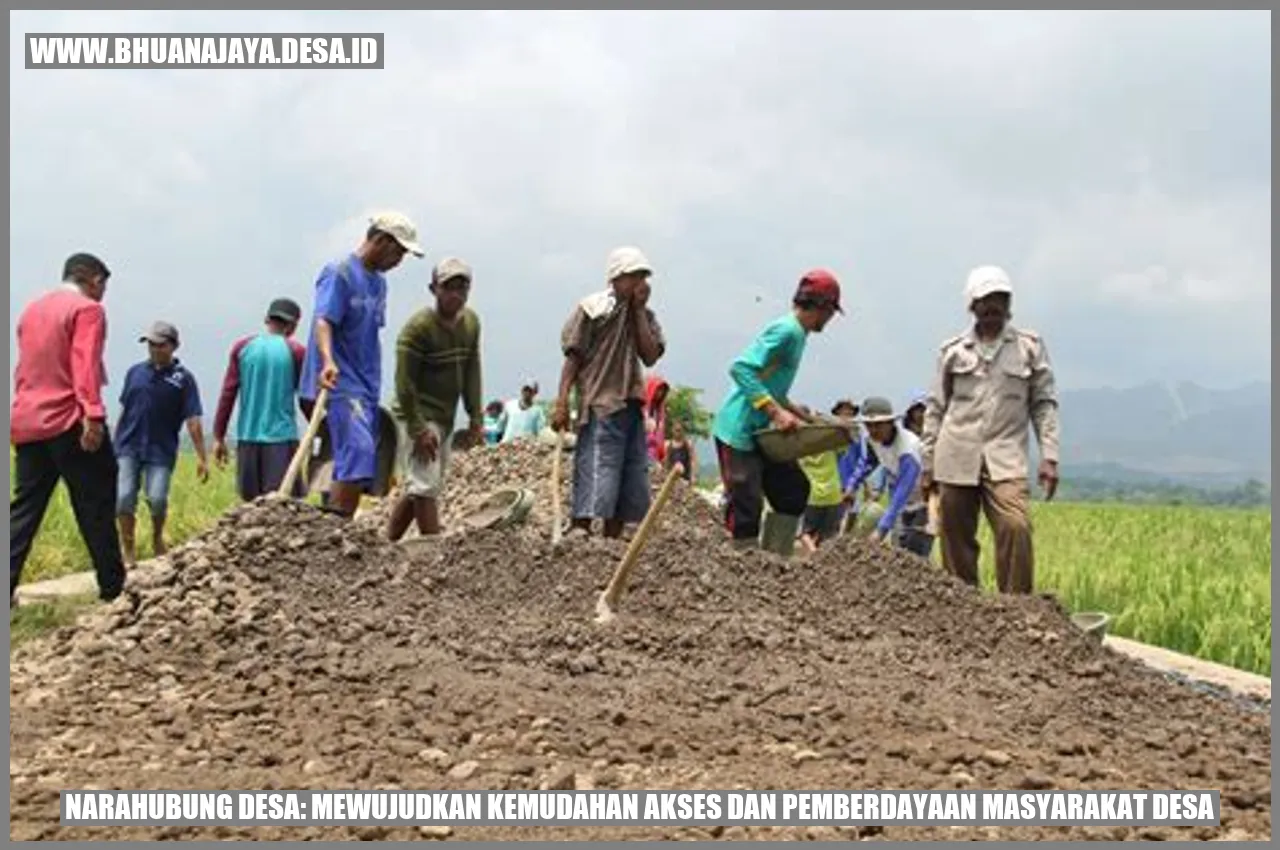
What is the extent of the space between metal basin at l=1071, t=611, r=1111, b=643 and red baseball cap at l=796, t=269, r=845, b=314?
1.81m

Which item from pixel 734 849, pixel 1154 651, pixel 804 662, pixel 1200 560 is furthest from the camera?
pixel 1200 560

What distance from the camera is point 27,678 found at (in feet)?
15.9

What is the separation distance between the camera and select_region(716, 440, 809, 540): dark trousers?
6.72m

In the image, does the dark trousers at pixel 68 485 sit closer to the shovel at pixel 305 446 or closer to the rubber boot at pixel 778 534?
the shovel at pixel 305 446

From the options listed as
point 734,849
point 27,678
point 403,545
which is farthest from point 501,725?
point 403,545

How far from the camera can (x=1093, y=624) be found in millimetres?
6262

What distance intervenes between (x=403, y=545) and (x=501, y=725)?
7.96 ft

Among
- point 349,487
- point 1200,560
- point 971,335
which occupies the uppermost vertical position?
point 971,335

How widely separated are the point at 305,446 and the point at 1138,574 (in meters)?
6.73

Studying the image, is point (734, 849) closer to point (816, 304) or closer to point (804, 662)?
point (804, 662)

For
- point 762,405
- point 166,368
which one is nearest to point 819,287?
point 762,405

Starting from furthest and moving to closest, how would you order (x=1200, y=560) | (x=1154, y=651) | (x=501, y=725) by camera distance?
(x=1200, y=560)
(x=1154, y=651)
(x=501, y=725)

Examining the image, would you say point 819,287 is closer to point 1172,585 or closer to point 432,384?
point 432,384

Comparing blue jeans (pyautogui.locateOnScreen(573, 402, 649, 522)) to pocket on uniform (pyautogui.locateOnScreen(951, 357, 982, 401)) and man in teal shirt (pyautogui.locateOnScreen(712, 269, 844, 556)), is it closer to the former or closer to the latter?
man in teal shirt (pyautogui.locateOnScreen(712, 269, 844, 556))
